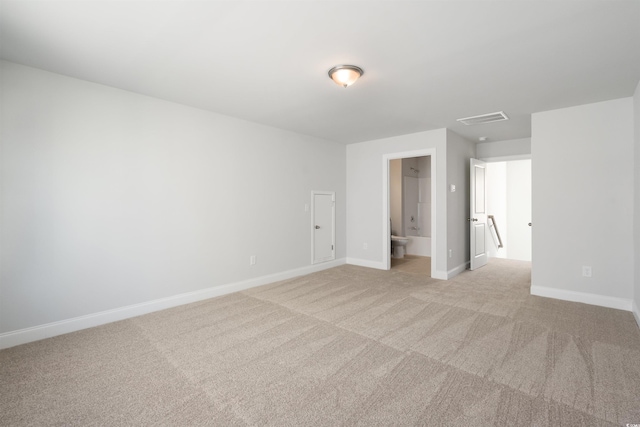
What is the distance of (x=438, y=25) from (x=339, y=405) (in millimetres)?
2677

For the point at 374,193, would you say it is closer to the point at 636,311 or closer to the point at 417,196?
the point at 417,196

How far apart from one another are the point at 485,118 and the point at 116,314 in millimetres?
5399

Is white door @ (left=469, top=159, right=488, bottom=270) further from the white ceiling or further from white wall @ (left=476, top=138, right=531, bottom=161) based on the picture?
the white ceiling

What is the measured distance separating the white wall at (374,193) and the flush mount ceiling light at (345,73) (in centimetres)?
270

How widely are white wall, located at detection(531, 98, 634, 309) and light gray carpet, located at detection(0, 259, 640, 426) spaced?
391mm

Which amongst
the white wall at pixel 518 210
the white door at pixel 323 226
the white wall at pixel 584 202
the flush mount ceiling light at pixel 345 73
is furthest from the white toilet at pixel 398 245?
the flush mount ceiling light at pixel 345 73

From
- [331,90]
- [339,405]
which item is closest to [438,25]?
[331,90]

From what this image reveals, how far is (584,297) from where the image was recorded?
3.73 m

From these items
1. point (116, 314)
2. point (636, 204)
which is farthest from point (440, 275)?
point (116, 314)

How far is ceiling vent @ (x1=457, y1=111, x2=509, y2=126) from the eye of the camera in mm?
4125

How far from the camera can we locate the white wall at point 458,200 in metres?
5.01

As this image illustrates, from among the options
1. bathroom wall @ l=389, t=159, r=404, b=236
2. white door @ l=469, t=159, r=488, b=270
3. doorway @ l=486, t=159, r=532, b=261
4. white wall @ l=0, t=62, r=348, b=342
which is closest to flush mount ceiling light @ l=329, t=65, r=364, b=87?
white wall @ l=0, t=62, r=348, b=342

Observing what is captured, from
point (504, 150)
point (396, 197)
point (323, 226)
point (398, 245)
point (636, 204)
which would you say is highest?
point (504, 150)

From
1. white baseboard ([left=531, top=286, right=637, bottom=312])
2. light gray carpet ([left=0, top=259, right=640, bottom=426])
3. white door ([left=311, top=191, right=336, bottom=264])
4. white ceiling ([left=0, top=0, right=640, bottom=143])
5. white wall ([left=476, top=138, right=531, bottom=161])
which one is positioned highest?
white ceiling ([left=0, top=0, right=640, bottom=143])
